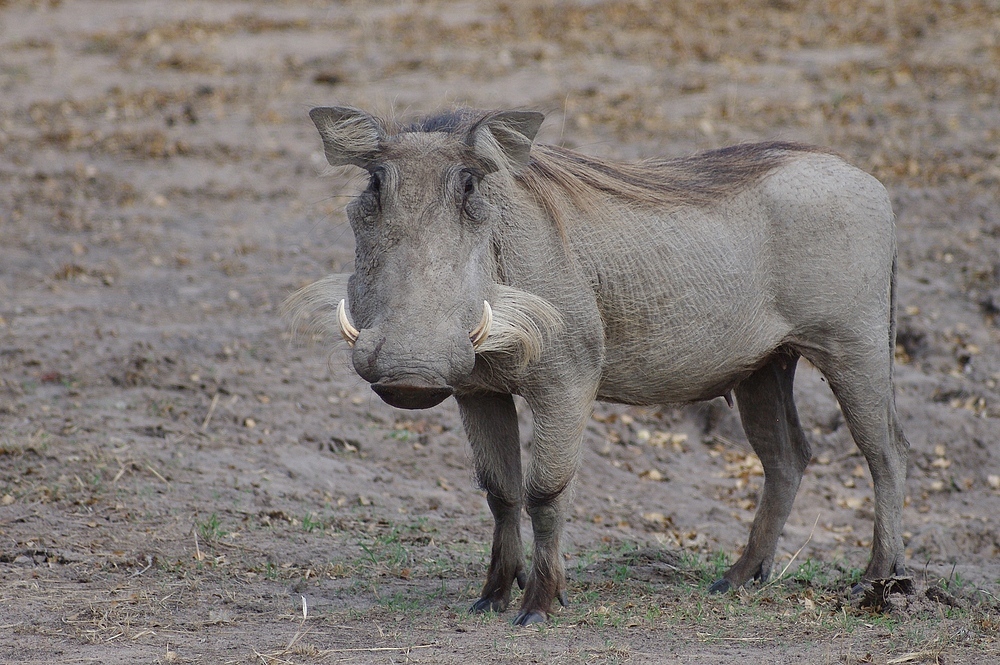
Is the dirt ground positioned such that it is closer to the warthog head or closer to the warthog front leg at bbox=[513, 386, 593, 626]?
the warthog front leg at bbox=[513, 386, 593, 626]

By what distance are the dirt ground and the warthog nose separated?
675mm

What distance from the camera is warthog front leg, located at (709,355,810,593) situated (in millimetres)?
4488

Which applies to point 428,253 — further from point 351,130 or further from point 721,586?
point 721,586

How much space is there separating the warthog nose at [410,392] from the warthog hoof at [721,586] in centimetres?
165

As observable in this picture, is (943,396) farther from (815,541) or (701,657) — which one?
(701,657)

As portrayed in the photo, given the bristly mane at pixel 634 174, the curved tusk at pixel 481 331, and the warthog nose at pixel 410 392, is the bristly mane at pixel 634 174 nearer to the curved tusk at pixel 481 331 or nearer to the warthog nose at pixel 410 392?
the curved tusk at pixel 481 331

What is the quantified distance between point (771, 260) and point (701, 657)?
141 cm

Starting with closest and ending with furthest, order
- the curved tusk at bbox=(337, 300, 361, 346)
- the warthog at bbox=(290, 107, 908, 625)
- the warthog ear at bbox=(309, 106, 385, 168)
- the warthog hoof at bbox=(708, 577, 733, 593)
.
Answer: the curved tusk at bbox=(337, 300, 361, 346) < the warthog at bbox=(290, 107, 908, 625) < the warthog ear at bbox=(309, 106, 385, 168) < the warthog hoof at bbox=(708, 577, 733, 593)

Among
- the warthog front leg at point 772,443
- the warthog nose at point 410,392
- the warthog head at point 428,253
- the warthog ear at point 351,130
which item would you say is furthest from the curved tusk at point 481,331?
the warthog front leg at point 772,443

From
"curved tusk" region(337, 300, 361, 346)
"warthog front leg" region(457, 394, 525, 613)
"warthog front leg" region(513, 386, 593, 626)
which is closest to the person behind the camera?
"curved tusk" region(337, 300, 361, 346)

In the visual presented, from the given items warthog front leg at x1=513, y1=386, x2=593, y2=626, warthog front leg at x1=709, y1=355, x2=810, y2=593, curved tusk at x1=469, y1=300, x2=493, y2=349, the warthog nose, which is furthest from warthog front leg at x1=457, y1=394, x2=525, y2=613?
warthog front leg at x1=709, y1=355, x2=810, y2=593

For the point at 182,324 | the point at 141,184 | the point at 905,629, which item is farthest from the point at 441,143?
the point at 141,184

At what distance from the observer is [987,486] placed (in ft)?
19.0

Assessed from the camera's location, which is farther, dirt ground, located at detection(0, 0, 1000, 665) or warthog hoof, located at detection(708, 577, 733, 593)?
warthog hoof, located at detection(708, 577, 733, 593)
